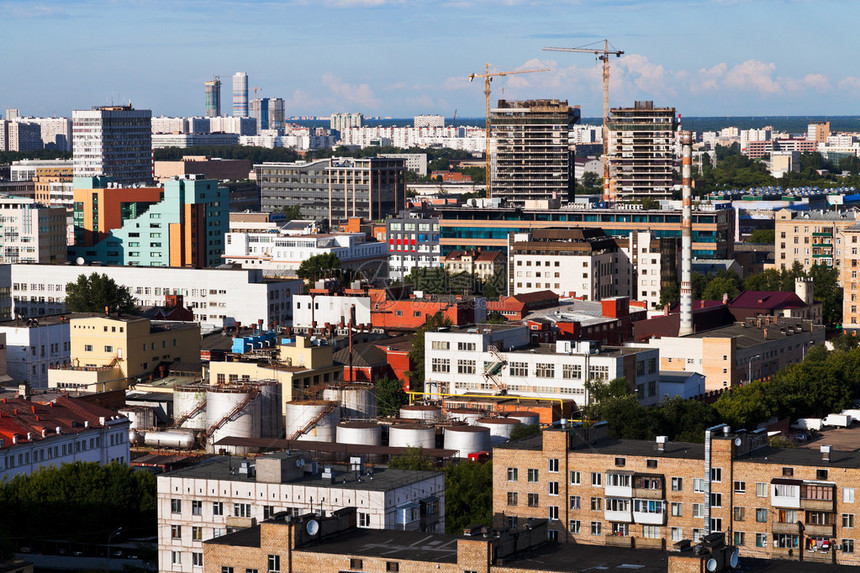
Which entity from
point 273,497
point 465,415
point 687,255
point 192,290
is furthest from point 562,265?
point 273,497

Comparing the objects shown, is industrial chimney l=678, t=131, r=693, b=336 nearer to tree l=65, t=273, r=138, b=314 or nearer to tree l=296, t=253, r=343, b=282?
tree l=296, t=253, r=343, b=282

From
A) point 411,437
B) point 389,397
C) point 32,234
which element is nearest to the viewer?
point 411,437

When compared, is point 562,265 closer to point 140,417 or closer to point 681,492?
point 140,417

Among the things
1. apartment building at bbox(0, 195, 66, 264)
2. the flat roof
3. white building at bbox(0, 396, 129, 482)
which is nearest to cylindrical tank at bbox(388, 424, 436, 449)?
white building at bbox(0, 396, 129, 482)

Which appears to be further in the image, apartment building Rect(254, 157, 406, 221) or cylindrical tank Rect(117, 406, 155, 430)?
apartment building Rect(254, 157, 406, 221)

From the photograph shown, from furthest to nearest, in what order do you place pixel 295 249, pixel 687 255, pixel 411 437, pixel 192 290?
pixel 295 249
pixel 192 290
pixel 687 255
pixel 411 437

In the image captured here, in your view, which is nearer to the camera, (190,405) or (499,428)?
(499,428)

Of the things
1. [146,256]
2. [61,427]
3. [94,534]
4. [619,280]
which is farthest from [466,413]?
[146,256]
